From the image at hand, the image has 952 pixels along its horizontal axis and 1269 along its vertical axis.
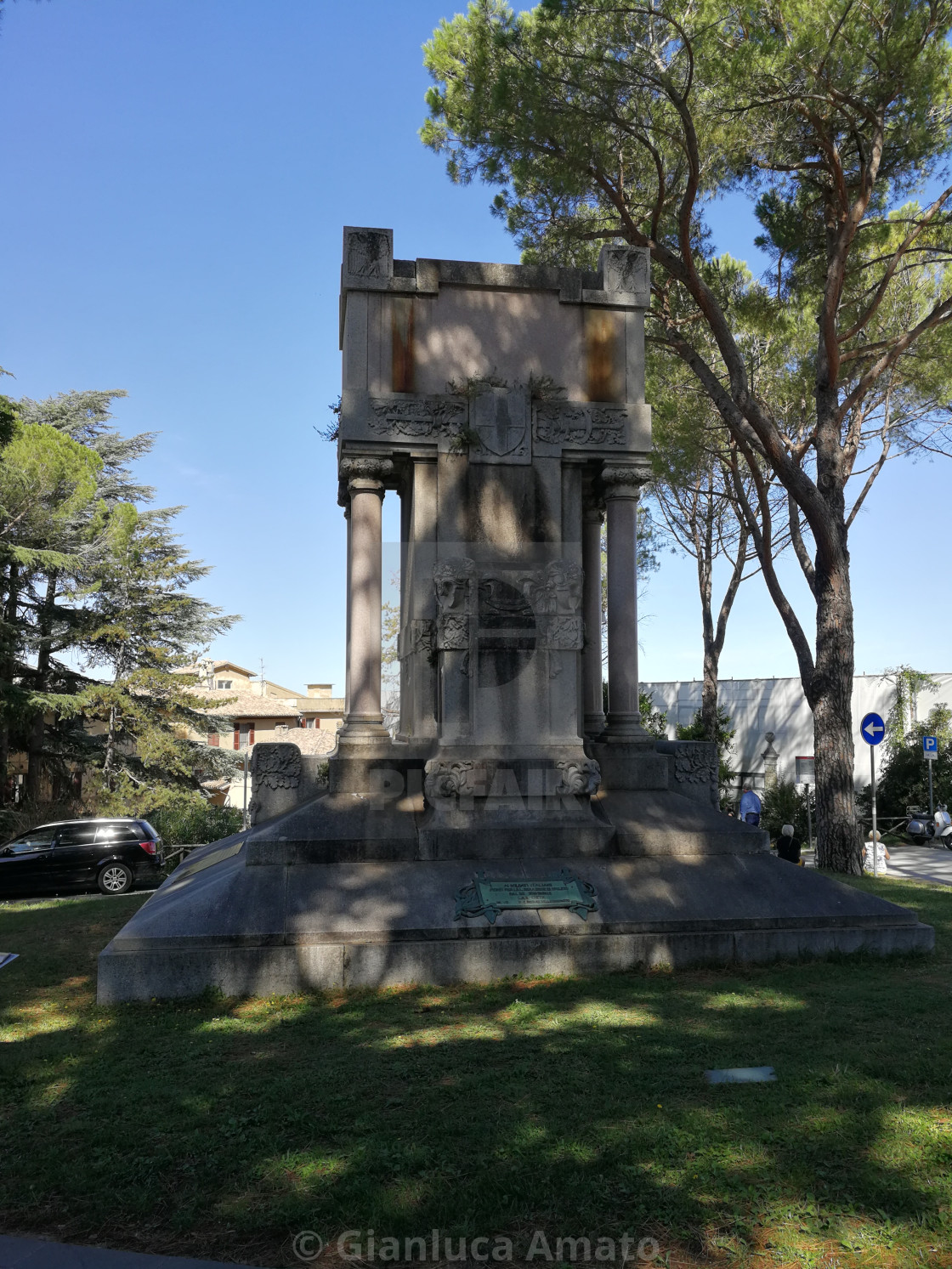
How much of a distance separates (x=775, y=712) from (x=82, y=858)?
26.9 metres

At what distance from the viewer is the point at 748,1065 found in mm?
4773

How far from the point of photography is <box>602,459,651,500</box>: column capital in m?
9.48

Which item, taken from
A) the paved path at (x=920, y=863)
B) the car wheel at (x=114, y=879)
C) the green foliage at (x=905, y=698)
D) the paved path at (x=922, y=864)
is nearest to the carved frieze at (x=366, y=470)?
the car wheel at (x=114, y=879)

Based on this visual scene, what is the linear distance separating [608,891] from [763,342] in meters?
14.8

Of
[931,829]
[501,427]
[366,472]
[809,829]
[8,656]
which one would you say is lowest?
[931,829]

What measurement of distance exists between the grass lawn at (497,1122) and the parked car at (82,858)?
971 cm

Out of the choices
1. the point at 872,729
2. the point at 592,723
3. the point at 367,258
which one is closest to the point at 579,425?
the point at 367,258

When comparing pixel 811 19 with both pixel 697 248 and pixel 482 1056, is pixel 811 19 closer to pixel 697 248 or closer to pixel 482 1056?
pixel 697 248

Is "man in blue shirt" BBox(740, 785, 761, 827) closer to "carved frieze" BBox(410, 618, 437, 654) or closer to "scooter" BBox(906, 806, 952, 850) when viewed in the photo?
"carved frieze" BBox(410, 618, 437, 654)

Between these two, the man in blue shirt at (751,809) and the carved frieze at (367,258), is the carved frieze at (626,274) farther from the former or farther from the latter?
the man in blue shirt at (751,809)

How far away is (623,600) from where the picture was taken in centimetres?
976

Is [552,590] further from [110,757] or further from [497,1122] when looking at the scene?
[110,757]

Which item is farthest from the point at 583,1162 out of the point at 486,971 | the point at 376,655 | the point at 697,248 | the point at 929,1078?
the point at 697,248

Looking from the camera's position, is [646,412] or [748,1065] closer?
[748,1065]
